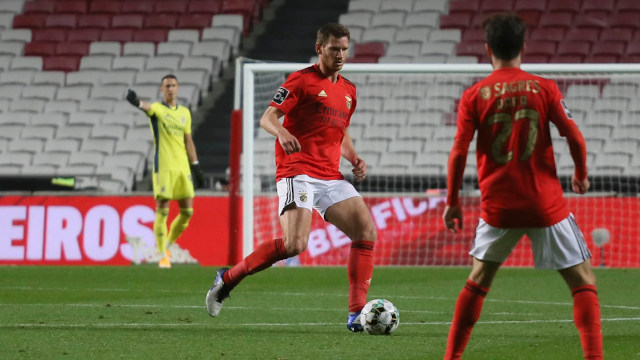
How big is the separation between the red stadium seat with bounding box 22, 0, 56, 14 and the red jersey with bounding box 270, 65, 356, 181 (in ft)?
48.2

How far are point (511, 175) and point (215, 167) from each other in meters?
13.1

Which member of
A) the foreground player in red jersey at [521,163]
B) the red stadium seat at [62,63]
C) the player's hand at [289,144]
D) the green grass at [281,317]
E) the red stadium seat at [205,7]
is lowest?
the green grass at [281,317]

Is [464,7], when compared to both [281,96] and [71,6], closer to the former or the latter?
[71,6]

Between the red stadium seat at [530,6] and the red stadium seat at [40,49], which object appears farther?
the red stadium seat at [40,49]

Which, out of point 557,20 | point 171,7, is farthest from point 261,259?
point 171,7

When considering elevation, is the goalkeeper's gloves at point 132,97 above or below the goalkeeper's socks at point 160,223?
above

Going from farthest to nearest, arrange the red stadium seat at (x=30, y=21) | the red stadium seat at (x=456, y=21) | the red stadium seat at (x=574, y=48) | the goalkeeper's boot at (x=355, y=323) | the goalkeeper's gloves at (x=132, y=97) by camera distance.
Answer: the red stadium seat at (x=30, y=21) → the red stadium seat at (x=456, y=21) → the red stadium seat at (x=574, y=48) → the goalkeeper's gloves at (x=132, y=97) → the goalkeeper's boot at (x=355, y=323)

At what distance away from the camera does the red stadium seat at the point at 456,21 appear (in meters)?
17.9

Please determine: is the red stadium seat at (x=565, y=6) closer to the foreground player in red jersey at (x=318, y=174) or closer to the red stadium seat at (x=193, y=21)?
the red stadium seat at (x=193, y=21)

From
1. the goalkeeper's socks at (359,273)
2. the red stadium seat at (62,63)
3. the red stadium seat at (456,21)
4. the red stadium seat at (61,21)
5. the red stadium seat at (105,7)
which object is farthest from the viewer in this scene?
the red stadium seat at (105,7)

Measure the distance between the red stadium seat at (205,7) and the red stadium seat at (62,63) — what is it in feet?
7.58

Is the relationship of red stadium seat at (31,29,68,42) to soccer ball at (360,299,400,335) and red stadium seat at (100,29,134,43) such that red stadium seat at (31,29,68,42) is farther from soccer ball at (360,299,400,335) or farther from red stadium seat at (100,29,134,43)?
soccer ball at (360,299,400,335)

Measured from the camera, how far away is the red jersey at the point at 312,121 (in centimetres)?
644

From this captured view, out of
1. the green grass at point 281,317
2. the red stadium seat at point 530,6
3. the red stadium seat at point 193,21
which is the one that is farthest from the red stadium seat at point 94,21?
the green grass at point 281,317
